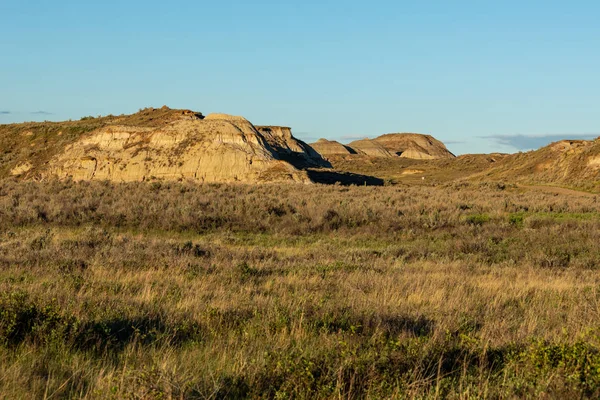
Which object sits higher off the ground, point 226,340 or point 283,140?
point 283,140

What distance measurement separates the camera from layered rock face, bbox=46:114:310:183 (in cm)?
5269

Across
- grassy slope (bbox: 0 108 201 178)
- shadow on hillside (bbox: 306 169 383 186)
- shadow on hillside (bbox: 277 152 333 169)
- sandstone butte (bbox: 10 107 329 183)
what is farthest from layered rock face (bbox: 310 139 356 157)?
sandstone butte (bbox: 10 107 329 183)

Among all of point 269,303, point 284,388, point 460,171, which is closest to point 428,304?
point 269,303

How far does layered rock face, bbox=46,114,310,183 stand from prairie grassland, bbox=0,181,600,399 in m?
35.7

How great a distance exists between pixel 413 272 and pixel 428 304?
11.7 feet

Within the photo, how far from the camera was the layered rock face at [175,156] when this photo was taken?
52688mm

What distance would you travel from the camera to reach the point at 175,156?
54.4 m

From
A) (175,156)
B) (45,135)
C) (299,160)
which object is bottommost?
(175,156)

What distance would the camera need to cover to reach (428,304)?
804 cm

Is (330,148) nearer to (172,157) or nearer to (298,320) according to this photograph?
(172,157)

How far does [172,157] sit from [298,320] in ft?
164

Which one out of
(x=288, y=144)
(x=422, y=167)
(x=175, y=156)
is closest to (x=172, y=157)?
(x=175, y=156)

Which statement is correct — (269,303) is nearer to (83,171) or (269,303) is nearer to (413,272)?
(413,272)

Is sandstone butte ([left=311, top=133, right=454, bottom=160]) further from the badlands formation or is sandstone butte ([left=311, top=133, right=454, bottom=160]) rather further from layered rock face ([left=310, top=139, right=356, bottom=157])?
the badlands formation
